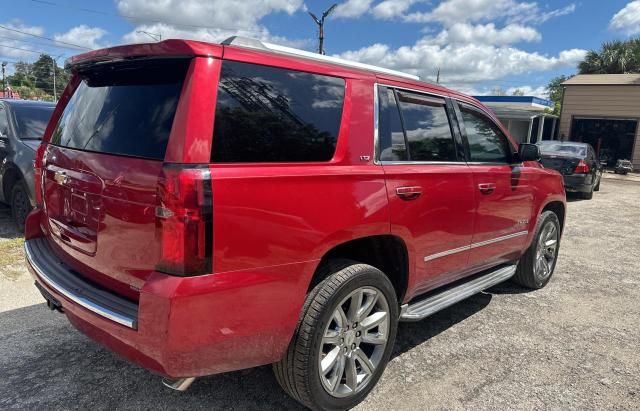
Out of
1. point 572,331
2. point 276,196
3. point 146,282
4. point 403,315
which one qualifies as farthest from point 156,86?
point 572,331

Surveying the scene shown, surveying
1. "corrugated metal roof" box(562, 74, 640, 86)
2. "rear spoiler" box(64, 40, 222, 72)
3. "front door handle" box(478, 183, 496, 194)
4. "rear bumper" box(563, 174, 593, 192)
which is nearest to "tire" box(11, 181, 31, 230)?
"rear spoiler" box(64, 40, 222, 72)

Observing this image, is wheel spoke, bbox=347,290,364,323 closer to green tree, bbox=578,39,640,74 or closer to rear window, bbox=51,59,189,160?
rear window, bbox=51,59,189,160

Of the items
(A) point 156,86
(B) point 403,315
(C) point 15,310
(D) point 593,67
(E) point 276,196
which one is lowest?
(C) point 15,310

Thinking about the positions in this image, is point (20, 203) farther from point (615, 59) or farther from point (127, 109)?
point (615, 59)

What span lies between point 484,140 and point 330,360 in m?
2.35

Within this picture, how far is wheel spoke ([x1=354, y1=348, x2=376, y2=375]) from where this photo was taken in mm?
2789

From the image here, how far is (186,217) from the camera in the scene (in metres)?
2.00

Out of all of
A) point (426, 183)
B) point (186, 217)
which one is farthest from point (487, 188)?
point (186, 217)

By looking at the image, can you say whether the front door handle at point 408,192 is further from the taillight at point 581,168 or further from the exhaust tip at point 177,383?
the taillight at point 581,168

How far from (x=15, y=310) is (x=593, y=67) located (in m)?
39.5

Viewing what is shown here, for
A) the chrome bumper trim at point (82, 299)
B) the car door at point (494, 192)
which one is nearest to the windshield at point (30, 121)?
the chrome bumper trim at point (82, 299)

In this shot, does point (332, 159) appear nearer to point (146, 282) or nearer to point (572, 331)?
point (146, 282)

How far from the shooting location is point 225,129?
7.06 feet

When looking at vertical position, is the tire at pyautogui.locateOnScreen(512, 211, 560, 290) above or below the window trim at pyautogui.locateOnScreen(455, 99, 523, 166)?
below
